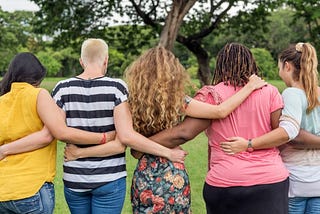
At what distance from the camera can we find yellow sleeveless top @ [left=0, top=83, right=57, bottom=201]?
9.11ft

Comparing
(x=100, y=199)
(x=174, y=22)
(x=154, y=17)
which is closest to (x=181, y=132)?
(x=100, y=199)

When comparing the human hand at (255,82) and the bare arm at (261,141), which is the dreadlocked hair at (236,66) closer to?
the human hand at (255,82)

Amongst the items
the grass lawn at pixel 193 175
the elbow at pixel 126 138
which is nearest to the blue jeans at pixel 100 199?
the elbow at pixel 126 138

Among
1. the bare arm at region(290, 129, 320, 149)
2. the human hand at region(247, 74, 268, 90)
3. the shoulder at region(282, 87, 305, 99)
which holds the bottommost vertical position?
the bare arm at region(290, 129, 320, 149)

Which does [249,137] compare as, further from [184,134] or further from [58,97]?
[58,97]

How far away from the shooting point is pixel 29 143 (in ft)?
9.18

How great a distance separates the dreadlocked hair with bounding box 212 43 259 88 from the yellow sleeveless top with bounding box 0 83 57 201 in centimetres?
114

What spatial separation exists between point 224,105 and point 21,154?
1256mm

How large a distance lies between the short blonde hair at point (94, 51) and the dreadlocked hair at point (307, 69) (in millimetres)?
1193

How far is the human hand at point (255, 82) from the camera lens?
8.98 feet

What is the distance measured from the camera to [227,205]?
9.14ft

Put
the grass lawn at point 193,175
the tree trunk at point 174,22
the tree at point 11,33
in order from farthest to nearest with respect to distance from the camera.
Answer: the tree at point 11,33
the tree trunk at point 174,22
the grass lawn at point 193,175

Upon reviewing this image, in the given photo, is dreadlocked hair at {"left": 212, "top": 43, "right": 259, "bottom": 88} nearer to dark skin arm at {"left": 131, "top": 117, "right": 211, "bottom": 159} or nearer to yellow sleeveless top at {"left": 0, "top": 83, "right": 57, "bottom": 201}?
dark skin arm at {"left": 131, "top": 117, "right": 211, "bottom": 159}

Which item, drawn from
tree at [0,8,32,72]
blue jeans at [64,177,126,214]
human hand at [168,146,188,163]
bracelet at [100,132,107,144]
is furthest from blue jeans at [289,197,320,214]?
tree at [0,8,32,72]
